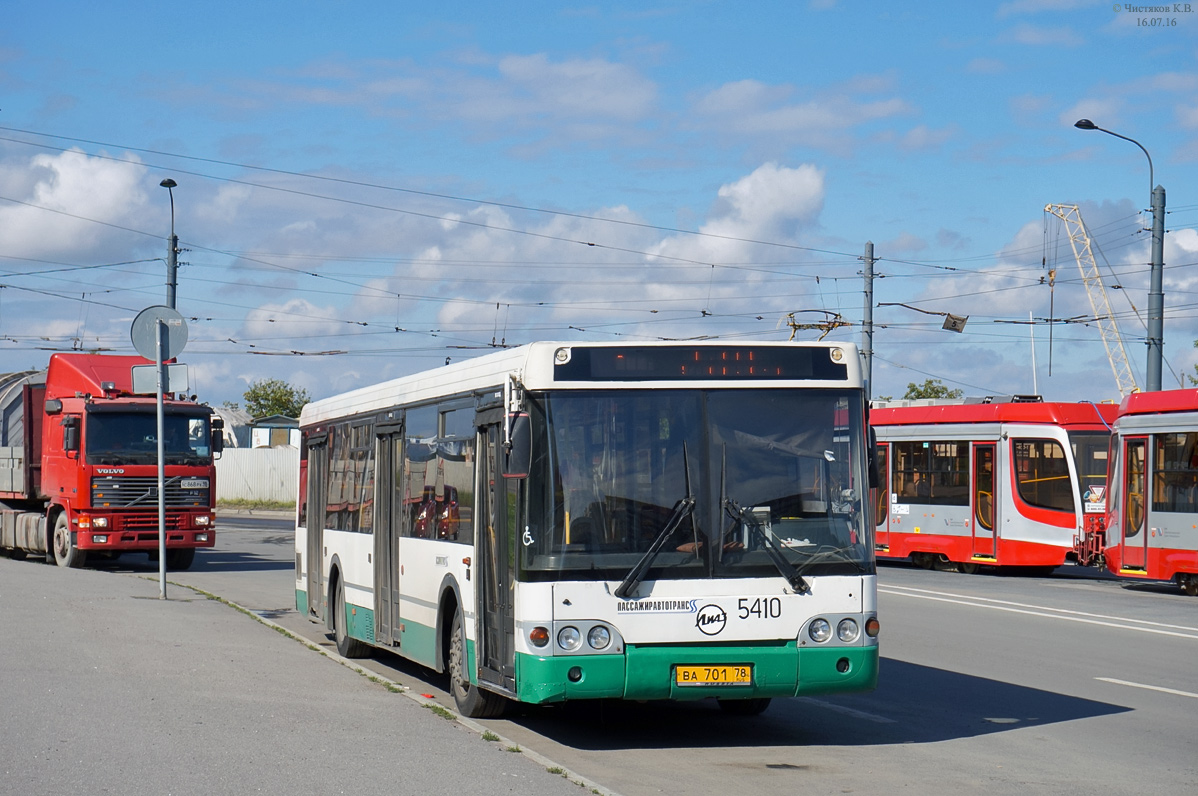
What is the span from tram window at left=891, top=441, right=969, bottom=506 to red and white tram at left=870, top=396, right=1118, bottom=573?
2cm

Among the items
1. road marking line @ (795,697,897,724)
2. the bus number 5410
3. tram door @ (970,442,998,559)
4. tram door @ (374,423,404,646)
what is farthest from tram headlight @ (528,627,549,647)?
tram door @ (970,442,998,559)

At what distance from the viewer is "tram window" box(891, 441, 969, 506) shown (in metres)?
28.2

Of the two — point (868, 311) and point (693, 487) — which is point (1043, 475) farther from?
point (693, 487)

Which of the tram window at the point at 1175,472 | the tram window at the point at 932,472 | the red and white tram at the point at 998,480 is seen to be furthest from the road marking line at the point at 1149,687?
the tram window at the point at 932,472

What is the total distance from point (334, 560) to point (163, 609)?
3.03 metres

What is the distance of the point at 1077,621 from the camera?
60.3 ft

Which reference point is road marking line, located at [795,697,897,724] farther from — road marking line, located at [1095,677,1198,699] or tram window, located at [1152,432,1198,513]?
tram window, located at [1152,432,1198,513]

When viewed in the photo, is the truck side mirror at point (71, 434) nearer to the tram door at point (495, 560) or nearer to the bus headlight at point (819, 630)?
the tram door at point (495, 560)

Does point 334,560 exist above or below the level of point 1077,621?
above

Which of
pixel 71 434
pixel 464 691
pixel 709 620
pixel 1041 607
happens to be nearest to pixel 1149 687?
pixel 709 620

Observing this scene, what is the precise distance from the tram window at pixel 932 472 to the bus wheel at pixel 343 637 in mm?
16657

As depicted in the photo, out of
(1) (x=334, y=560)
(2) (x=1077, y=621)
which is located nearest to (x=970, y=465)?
(2) (x=1077, y=621)

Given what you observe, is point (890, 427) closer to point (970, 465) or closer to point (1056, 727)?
point (970, 465)

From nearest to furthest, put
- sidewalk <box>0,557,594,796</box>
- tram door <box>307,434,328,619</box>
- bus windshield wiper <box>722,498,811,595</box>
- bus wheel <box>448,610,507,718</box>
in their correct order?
sidewalk <box>0,557,594,796</box>, bus windshield wiper <box>722,498,811,595</box>, bus wheel <box>448,610,507,718</box>, tram door <box>307,434,328,619</box>
